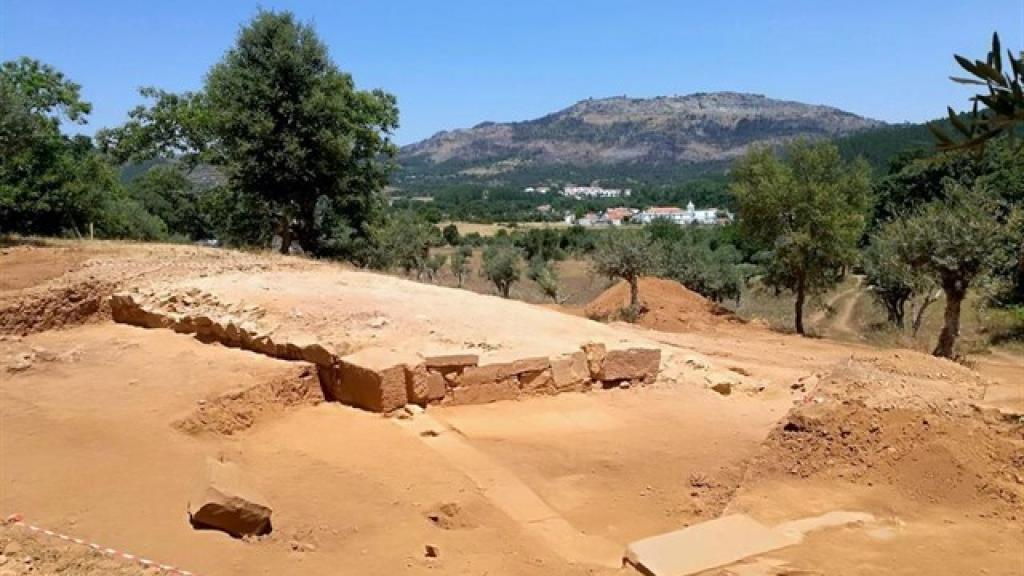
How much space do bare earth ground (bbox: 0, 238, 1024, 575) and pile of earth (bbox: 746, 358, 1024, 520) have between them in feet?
0.08

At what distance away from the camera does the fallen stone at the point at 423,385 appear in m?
9.48

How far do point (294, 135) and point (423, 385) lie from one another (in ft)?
40.4

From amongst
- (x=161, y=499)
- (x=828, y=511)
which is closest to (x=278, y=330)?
(x=161, y=499)

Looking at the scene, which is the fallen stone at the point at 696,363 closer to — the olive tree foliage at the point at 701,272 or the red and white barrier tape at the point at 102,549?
the red and white barrier tape at the point at 102,549

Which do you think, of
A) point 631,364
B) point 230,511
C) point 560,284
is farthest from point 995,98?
point 560,284

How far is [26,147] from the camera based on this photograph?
1655cm

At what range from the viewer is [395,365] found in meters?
9.28

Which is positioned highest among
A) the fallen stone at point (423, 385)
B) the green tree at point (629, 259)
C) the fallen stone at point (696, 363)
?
the green tree at point (629, 259)

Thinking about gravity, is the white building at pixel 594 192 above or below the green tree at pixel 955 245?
above

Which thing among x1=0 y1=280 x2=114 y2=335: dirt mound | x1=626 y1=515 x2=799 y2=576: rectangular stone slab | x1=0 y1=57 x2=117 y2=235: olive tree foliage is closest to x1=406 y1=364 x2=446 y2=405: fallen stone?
x1=626 y1=515 x2=799 y2=576: rectangular stone slab

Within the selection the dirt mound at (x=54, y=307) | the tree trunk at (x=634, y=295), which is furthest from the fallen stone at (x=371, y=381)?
the tree trunk at (x=634, y=295)

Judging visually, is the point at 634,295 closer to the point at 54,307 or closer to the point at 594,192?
the point at 54,307

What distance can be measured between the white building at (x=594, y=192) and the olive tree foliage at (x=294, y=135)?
494 feet

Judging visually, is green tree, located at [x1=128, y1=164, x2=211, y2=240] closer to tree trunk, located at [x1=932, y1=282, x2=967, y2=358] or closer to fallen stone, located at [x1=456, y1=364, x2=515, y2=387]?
fallen stone, located at [x1=456, y1=364, x2=515, y2=387]
